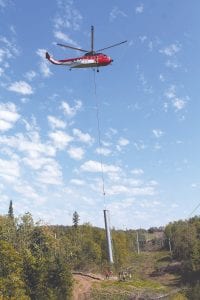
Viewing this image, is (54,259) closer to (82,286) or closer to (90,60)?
(82,286)

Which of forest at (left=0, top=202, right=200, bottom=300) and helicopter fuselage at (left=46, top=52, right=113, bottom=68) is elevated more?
helicopter fuselage at (left=46, top=52, right=113, bottom=68)

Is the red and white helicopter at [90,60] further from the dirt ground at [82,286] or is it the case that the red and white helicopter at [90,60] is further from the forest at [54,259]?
the dirt ground at [82,286]

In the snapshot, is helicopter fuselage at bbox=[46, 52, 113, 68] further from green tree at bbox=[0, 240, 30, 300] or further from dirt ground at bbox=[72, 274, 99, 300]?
dirt ground at bbox=[72, 274, 99, 300]

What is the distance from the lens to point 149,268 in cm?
13375

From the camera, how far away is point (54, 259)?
67.7 meters

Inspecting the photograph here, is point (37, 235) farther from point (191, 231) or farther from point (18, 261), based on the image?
point (191, 231)

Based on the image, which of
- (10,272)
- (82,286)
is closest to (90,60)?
(10,272)

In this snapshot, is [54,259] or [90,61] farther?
[54,259]

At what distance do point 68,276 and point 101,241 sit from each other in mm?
65322

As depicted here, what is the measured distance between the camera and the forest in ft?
180

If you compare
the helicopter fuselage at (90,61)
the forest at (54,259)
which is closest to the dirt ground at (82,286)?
the forest at (54,259)

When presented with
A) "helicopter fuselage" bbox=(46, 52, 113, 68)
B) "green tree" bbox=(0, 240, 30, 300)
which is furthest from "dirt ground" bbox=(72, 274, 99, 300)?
"helicopter fuselage" bbox=(46, 52, 113, 68)

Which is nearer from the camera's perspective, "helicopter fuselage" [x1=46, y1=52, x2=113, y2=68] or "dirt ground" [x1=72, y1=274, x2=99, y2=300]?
"helicopter fuselage" [x1=46, y1=52, x2=113, y2=68]

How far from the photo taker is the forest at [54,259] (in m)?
54.9
